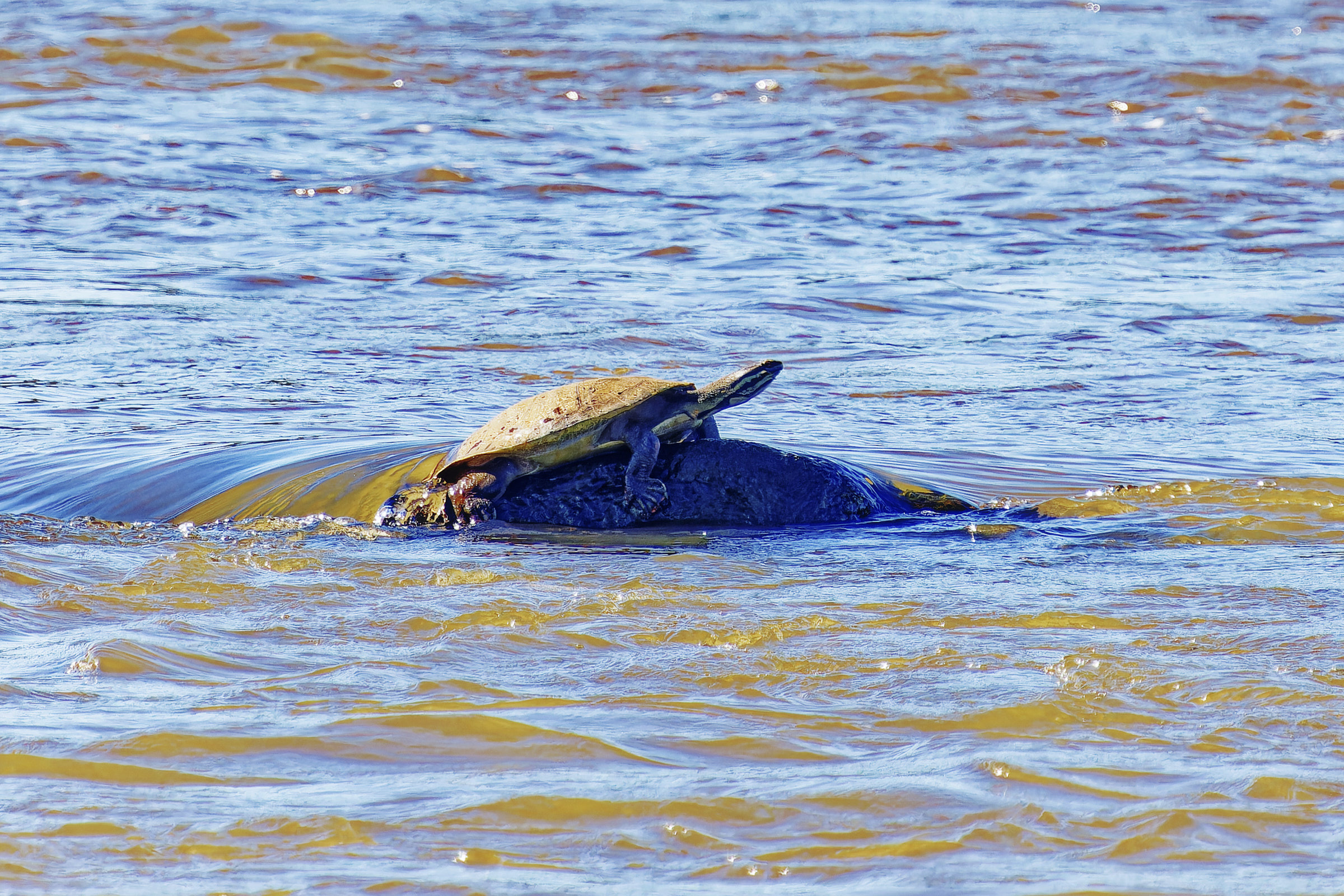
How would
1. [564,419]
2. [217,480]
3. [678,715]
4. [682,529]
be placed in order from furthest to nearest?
[217,480] → [682,529] → [564,419] → [678,715]

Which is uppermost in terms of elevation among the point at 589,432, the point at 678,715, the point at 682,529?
the point at 589,432

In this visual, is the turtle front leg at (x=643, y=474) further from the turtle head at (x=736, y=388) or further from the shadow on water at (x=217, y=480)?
the shadow on water at (x=217, y=480)

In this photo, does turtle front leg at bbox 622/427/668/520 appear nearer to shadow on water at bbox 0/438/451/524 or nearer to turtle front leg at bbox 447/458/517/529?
turtle front leg at bbox 447/458/517/529

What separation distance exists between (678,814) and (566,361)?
204 inches

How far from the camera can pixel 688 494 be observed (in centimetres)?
532

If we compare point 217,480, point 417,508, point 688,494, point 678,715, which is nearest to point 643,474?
point 688,494

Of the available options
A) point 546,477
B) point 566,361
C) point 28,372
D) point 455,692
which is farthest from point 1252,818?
point 28,372

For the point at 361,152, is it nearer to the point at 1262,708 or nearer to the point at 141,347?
the point at 141,347

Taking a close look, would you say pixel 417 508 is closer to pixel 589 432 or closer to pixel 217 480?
pixel 589 432

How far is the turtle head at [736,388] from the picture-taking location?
5145mm

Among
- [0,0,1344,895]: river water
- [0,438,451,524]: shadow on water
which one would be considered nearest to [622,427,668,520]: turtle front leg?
[0,0,1344,895]: river water

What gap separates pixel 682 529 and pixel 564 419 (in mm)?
593

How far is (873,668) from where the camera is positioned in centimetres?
372

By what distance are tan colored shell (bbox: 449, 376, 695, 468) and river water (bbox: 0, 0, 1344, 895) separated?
30 centimetres
